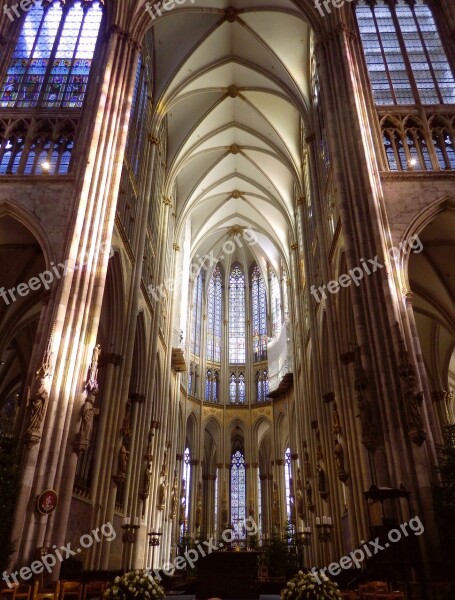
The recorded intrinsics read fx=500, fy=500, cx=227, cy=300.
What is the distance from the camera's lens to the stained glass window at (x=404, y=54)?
18.3 metres

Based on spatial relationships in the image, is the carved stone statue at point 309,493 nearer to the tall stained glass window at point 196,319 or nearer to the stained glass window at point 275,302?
the stained glass window at point 275,302

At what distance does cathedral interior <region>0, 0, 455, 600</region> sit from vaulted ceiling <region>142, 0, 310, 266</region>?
0.43 ft

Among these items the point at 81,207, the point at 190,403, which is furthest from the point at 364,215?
the point at 190,403

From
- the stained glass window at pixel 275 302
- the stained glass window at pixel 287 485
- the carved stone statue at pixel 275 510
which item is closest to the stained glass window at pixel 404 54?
the stained glass window at pixel 275 302

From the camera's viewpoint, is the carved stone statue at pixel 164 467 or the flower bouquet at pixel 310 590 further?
the carved stone statue at pixel 164 467

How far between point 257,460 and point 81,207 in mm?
26230

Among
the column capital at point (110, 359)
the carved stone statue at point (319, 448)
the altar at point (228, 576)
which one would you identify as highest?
the column capital at point (110, 359)

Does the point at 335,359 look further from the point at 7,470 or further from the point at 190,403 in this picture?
the point at 190,403

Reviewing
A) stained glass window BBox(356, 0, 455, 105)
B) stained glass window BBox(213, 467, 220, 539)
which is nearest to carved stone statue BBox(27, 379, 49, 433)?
stained glass window BBox(356, 0, 455, 105)

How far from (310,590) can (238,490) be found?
3038cm

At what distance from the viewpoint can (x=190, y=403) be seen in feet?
119

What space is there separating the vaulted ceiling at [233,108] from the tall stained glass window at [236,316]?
5.71 meters

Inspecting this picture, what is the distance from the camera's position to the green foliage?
10.2 metres

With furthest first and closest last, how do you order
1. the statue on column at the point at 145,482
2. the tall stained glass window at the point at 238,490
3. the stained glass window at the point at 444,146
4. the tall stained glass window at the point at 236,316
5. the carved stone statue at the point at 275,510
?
the tall stained glass window at the point at 236,316
the tall stained glass window at the point at 238,490
the carved stone statue at the point at 275,510
the statue on column at the point at 145,482
the stained glass window at the point at 444,146
